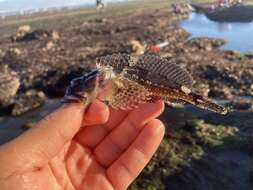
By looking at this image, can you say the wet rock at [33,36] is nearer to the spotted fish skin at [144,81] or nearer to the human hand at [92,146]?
the human hand at [92,146]

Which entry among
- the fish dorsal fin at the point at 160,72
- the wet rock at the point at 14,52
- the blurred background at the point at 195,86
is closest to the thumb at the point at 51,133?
the fish dorsal fin at the point at 160,72

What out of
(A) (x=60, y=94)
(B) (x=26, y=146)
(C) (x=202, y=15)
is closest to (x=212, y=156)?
(A) (x=60, y=94)

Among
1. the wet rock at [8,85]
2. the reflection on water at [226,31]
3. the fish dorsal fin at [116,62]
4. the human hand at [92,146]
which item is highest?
the fish dorsal fin at [116,62]

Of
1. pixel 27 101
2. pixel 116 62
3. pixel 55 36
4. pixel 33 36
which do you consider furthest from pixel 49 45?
pixel 116 62

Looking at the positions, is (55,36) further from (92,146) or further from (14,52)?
(92,146)

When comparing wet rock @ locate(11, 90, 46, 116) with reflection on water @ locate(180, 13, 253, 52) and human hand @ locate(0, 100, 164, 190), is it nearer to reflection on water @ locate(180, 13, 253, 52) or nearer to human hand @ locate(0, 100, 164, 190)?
reflection on water @ locate(180, 13, 253, 52)

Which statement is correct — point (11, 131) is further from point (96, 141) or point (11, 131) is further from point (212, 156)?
point (96, 141)
